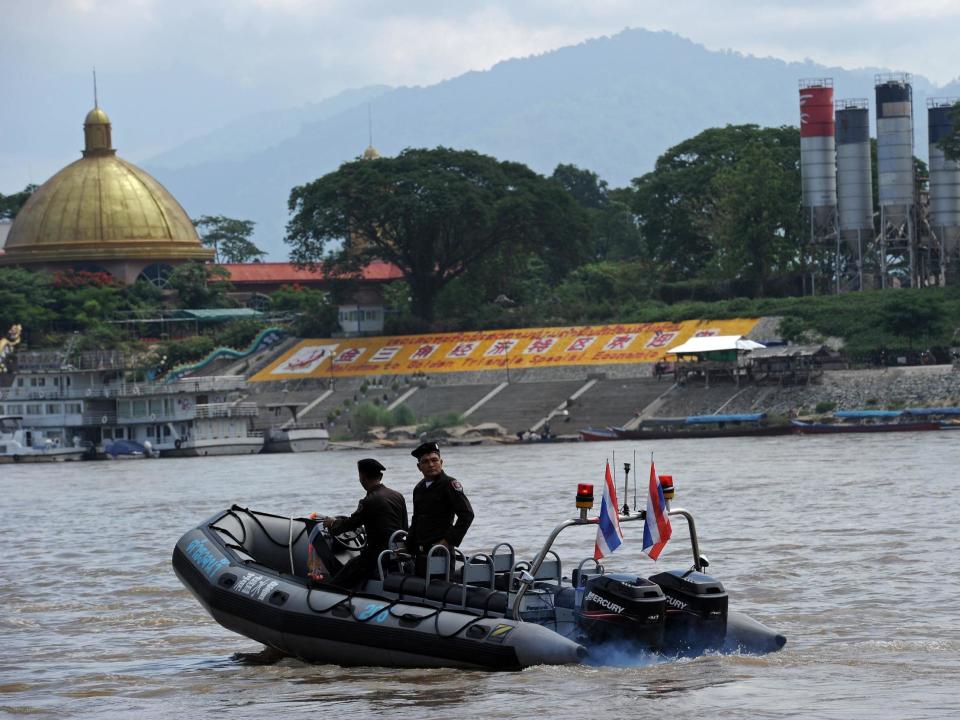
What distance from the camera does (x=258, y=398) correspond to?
90.1 meters

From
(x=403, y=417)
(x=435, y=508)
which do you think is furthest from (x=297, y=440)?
(x=435, y=508)

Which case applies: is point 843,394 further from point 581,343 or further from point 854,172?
point 581,343

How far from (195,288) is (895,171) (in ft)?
146

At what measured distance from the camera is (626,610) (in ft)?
58.9

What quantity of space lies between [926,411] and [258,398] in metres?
34.8

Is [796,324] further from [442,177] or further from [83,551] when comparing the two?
[83,551]

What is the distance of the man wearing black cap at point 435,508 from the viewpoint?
1891cm

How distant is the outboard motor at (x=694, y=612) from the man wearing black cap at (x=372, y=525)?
302cm

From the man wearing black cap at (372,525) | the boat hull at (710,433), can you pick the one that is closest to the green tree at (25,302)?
the boat hull at (710,433)

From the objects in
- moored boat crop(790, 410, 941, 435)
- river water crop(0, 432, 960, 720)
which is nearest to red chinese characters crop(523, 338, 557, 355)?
moored boat crop(790, 410, 941, 435)

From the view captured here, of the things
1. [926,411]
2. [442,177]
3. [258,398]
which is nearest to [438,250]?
[442,177]

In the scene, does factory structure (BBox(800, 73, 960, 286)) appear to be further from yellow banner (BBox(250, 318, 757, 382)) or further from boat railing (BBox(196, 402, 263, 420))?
boat railing (BBox(196, 402, 263, 420))

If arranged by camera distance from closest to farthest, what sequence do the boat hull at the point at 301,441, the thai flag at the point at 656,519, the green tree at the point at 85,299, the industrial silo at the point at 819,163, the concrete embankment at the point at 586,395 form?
the thai flag at the point at 656,519, the concrete embankment at the point at 586,395, the boat hull at the point at 301,441, the industrial silo at the point at 819,163, the green tree at the point at 85,299

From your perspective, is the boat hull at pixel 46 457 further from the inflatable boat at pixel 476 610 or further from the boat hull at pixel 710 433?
the inflatable boat at pixel 476 610
